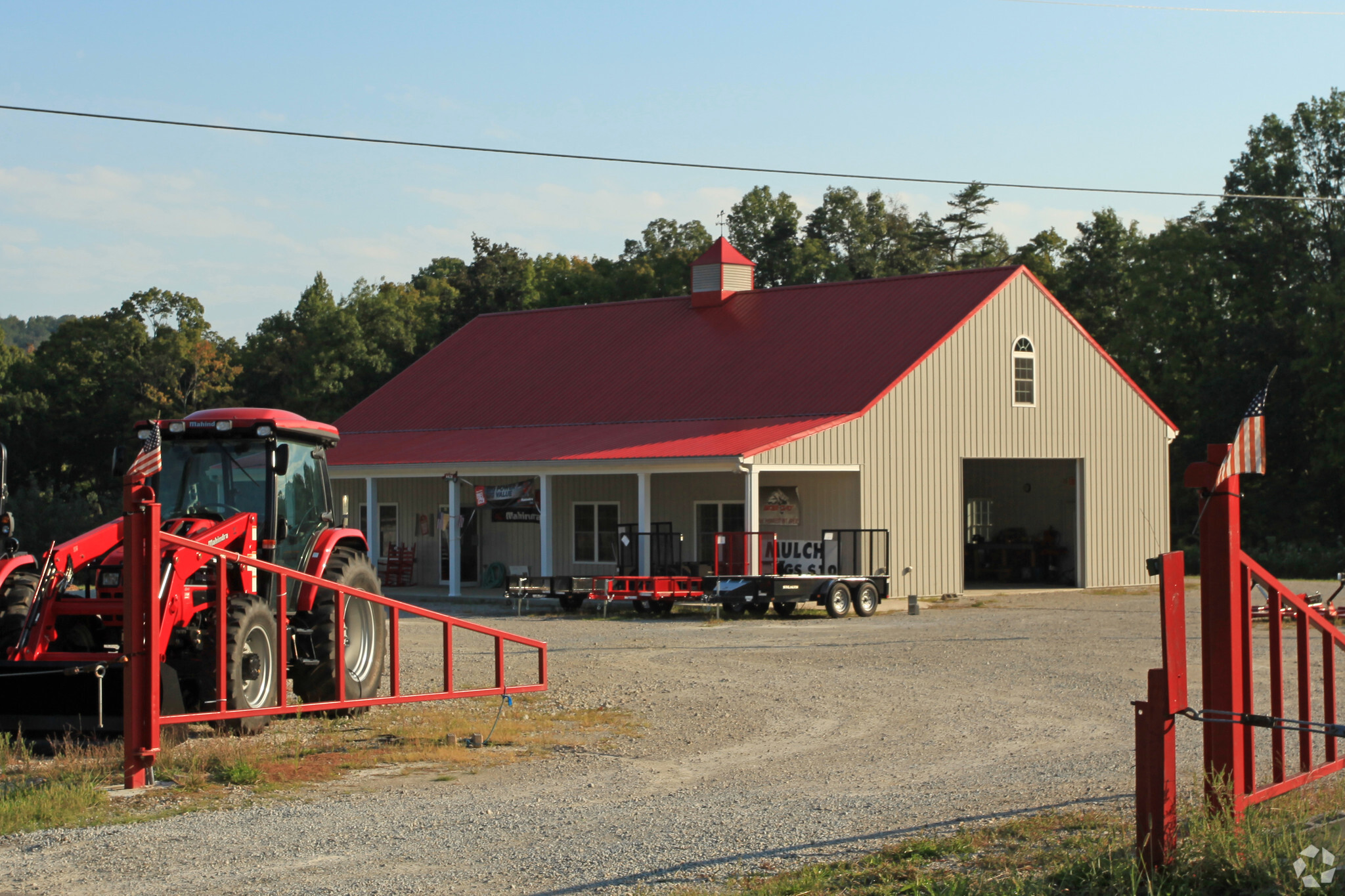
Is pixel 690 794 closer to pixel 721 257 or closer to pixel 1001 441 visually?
pixel 1001 441

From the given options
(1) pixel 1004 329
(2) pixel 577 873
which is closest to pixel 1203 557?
(2) pixel 577 873

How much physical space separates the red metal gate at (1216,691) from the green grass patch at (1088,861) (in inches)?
5.2

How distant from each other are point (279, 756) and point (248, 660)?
2.89 ft

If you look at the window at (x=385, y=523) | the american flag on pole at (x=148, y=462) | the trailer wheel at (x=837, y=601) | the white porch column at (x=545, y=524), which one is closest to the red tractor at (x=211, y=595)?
the american flag on pole at (x=148, y=462)

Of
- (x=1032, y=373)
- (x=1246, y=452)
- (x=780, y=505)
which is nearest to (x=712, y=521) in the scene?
(x=780, y=505)

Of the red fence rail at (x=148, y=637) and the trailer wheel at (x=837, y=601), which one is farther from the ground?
the red fence rail at (x=148, y=637)

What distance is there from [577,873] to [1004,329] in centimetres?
2622

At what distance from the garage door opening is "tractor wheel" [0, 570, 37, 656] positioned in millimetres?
25927

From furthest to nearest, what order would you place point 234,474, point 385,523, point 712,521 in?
1. point 385,523
2. point 712,521
3. point 234,474

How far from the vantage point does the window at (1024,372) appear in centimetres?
3216

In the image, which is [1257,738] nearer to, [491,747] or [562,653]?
[491,747]

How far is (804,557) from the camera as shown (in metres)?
28.9

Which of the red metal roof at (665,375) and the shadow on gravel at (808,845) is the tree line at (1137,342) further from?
the shadow on gravel at (808,845)

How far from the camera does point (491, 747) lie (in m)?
11.7
